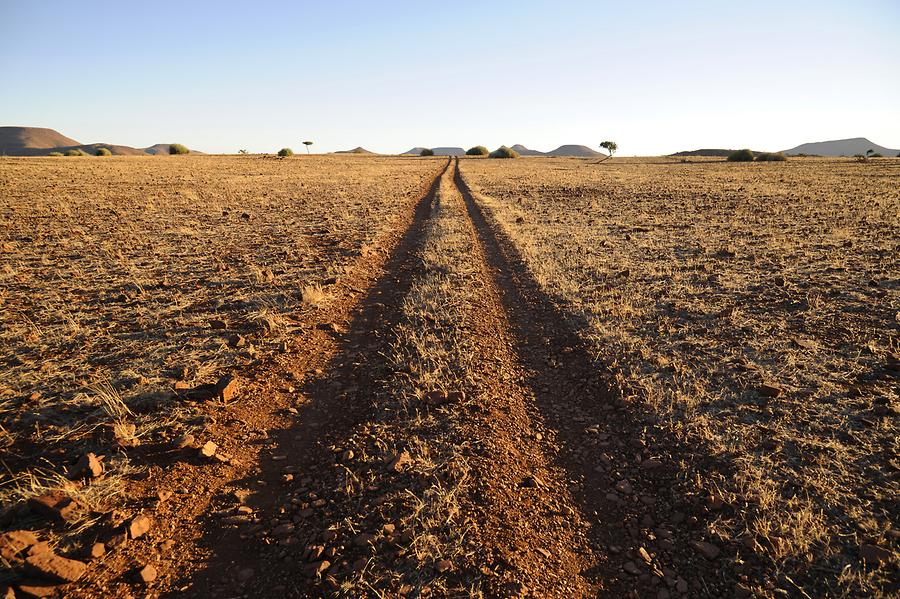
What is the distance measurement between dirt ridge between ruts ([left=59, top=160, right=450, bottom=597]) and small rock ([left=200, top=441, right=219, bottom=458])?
110mm

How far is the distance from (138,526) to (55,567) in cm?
52

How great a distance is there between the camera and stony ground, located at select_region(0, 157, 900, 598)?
3.31 metres

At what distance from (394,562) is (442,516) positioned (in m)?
0.55

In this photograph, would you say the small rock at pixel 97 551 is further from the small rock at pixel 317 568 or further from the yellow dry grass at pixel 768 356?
the yellow dry grass at pixel 768 356

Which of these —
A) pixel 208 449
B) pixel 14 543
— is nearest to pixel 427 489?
pixel 208 449

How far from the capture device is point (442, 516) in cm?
364

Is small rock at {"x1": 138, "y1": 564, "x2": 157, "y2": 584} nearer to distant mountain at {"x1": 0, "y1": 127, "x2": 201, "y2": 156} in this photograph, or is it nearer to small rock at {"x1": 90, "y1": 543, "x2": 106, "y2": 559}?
small rock at {"x1": 90, "y1": 543, "x2": 106, "y2": 559}

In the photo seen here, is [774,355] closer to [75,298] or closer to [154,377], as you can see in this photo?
[154,377]

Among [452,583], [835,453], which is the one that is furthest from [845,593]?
[452,583]

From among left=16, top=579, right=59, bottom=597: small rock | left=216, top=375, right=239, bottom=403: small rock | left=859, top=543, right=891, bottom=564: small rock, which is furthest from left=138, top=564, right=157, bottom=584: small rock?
left=859, top=543, right=891, bottom=564: small rock

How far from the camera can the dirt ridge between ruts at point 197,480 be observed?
3184 millimetres

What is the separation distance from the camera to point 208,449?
435 centimetres

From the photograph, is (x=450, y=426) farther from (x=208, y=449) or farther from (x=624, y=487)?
(x=208, y=449)

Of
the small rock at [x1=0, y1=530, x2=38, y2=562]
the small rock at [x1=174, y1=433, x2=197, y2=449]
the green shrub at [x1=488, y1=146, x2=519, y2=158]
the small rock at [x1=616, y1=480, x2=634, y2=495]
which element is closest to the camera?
the small rock at [x1=0, y1=530, x2=38, y2=562]
